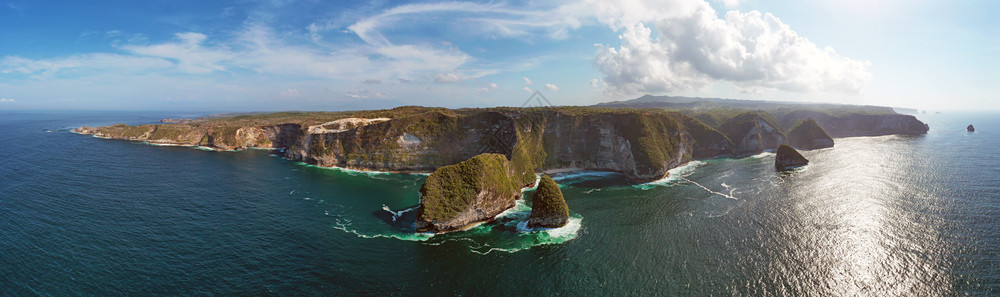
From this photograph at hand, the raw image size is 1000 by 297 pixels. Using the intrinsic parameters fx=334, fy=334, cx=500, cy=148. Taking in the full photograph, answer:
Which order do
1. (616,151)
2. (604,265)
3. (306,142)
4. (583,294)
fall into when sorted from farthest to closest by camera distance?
(306,142)
(616,151)
(604,265)
(583,294)

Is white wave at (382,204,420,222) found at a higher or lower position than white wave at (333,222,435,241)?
higher

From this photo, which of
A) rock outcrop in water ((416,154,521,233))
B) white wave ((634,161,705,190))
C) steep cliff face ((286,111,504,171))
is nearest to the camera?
rock outcrop in water ((416,154,521,233))

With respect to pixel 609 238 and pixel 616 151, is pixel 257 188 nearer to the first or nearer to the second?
pixel 609 238

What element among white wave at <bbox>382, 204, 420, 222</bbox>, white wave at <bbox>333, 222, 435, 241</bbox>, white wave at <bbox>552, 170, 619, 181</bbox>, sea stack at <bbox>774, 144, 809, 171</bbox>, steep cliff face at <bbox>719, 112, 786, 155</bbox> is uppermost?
steep cliff face at <bbox>719, 112, 786, 155</bbox>

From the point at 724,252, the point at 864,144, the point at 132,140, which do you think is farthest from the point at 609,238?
the point at 132,140

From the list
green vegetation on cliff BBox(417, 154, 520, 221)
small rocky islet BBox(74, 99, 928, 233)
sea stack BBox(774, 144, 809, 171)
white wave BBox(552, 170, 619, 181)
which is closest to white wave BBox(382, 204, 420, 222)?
green vegetation on cliff BBox(417, 154, 520, 221)

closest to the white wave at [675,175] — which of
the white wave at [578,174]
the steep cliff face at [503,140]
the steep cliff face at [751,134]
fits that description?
the steep cliff face at [503,140]

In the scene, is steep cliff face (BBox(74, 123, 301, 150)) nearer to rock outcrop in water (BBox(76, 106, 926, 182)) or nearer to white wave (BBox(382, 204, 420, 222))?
rock outcrop in water (BBox(76, 106, 926, 182))

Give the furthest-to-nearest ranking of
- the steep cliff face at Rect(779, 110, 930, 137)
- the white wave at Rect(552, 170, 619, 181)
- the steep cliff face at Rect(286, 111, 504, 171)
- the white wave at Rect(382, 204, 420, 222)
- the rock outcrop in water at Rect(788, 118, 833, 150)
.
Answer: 1. the steep cliff face at Rect(779, 110, 930, 137)
2. the rock outcrop in water at Rect(788, 118, 833, 150)
3. the steep cliff face at Rect(286, 111, 504, 171)
4. the white wave at Rect(552, 170, 619, 181)
5. the white wave at Rect(382, 204, 420, 222)

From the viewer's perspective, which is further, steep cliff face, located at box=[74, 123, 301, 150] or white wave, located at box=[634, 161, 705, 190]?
steep cliff face, located at box=[74, 123, 301, 150]
